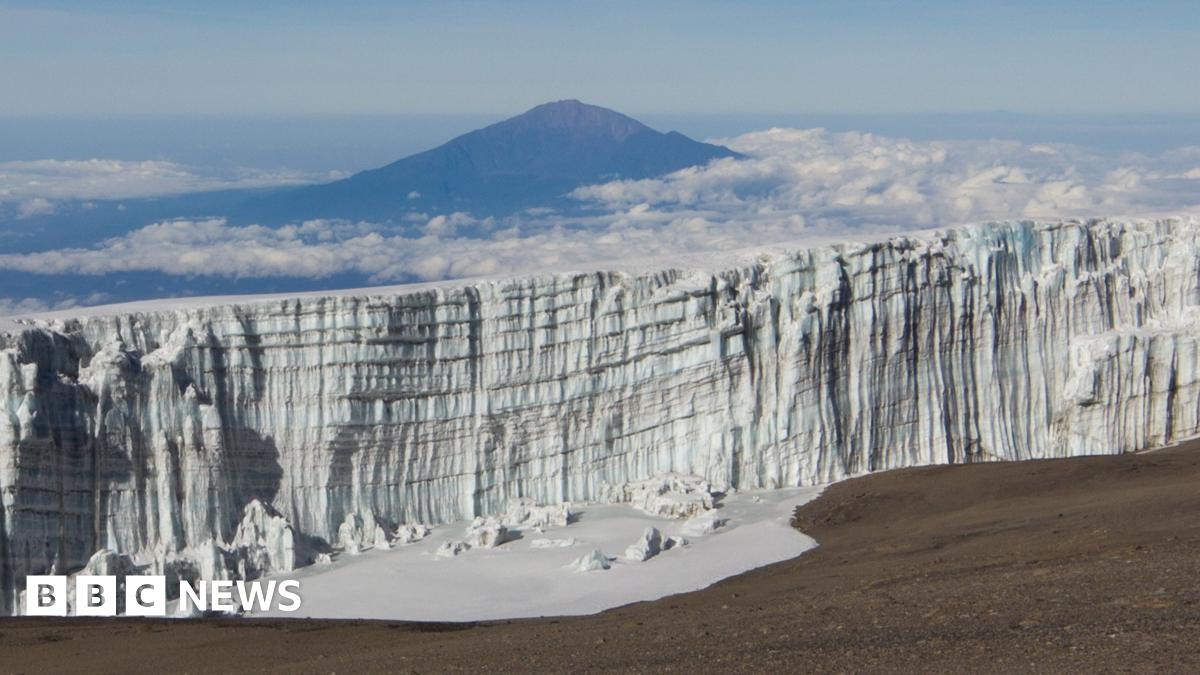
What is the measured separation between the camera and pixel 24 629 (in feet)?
82.5

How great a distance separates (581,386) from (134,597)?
37.9 ft

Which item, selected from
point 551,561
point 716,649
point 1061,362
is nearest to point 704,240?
point 1061,362

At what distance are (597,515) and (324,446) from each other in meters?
6.51

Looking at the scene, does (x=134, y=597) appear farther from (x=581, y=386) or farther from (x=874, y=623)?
(x=874, y=623)

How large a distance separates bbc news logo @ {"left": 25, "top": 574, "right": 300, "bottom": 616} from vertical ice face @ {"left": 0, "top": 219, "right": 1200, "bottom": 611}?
0.76 m

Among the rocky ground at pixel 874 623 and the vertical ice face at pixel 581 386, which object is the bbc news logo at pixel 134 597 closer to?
the vertical ice face at pixel 581 386

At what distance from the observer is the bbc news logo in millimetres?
28750

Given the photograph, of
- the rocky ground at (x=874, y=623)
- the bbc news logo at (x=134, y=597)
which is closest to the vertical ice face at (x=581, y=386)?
the bbc news logo at (x=134, y=597)

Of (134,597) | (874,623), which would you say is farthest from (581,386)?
(874,623)

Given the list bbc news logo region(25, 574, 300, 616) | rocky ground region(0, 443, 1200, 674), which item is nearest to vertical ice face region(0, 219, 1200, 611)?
bbc news logo region(25, 574, 300, 616)

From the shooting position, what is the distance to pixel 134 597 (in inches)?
1150

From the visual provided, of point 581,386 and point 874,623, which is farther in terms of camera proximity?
point 581,386

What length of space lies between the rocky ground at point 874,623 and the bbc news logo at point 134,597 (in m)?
2.64

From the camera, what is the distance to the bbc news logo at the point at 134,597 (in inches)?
1132
